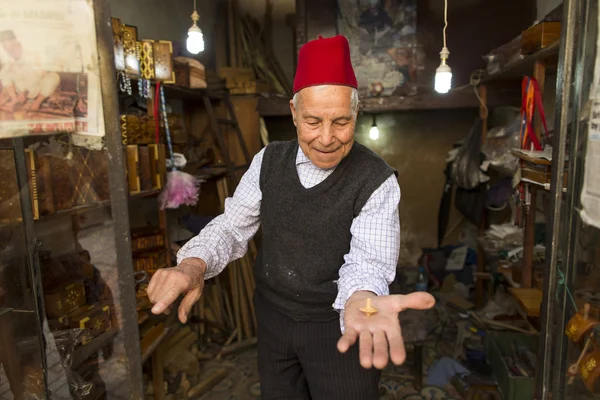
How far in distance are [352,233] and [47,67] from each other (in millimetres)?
1023

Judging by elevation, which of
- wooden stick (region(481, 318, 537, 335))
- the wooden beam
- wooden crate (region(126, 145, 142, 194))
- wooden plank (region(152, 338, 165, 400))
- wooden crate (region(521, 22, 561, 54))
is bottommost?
wooden plank (region(152, 338, 165, 400))

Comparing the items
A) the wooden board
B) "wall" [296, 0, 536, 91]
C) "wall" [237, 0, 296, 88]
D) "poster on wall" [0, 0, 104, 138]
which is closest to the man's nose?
"poster on wall" [0, 0, 104, 138]

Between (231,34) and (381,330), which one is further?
(231,34)

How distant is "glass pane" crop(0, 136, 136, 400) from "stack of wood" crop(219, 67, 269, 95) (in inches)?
132

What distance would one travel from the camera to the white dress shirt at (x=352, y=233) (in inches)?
54.4

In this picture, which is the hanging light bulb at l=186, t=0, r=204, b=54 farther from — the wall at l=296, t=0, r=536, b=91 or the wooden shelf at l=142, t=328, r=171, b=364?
the wall at l=296, t=0, r=536, b=91

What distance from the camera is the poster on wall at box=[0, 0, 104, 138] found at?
35.4 inches

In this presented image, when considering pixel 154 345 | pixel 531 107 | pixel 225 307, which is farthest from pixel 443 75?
pixel 225 307

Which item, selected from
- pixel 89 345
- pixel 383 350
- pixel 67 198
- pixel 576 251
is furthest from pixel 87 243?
pixel 576 251

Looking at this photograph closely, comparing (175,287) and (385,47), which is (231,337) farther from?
(385,47)

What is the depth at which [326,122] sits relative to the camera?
144 cm

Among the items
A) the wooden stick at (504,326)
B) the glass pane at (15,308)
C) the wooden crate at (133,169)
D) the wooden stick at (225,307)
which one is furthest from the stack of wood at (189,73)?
the wooden stick at (504,326)

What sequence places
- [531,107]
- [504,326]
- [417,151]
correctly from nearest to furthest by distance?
[531,107] < [504,326] < [417,151]

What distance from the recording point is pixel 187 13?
485cm
